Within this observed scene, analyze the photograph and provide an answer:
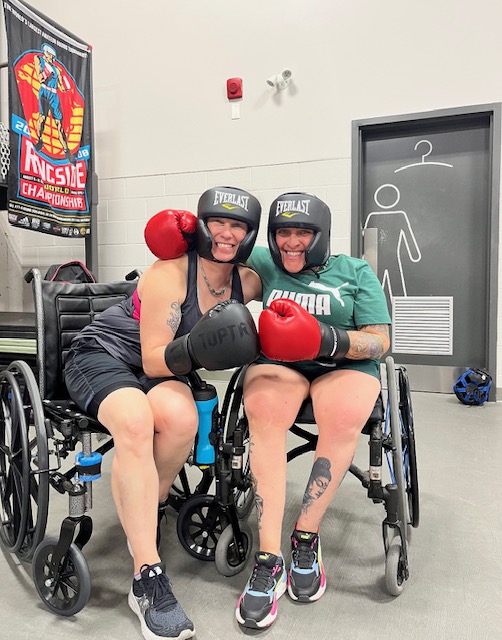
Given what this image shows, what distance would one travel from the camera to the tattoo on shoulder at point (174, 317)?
4.78 feet

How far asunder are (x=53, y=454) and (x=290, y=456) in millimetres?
695

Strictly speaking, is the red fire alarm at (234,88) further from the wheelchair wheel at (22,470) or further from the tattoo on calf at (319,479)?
the tattoo on calf at (319,479)

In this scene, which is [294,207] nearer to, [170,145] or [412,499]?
[412,499]

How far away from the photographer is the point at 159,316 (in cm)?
145

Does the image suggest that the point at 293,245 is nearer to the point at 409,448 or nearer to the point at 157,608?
the point at 409,448

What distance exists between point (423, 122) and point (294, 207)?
252cm

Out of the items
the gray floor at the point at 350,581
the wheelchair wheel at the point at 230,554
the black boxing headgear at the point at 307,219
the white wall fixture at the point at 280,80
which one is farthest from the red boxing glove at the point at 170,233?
the white wall fixture at the point at 280,80

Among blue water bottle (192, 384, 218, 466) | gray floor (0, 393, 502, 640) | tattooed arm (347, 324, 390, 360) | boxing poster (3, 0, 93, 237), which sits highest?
boxing poster (3, 0, 93, 237)

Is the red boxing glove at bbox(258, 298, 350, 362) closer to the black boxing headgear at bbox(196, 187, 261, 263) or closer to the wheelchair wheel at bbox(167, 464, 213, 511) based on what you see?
the black boxing headgear at bbox(196, 187, 261, 263)

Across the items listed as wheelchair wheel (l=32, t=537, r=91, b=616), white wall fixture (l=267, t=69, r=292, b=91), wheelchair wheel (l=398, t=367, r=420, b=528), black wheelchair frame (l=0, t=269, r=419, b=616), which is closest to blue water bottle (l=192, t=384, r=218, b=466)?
black wheelchair frame (l=0, t=269, r=419, b=616)

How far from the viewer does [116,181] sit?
4199 millimetres

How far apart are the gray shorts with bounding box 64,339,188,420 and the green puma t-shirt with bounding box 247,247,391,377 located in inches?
15.1

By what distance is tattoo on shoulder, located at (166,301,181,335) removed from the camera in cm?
146

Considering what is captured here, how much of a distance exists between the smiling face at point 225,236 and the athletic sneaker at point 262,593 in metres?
0.81
